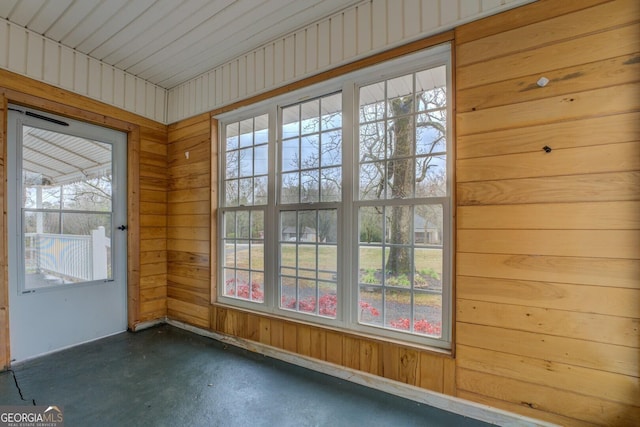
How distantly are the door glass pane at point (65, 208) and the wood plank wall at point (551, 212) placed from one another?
3.39 m

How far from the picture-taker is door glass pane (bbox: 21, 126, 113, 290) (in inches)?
97.2

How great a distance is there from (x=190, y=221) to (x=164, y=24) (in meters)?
1.88

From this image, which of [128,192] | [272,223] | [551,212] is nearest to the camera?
[551,212]

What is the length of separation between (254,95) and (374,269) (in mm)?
1960

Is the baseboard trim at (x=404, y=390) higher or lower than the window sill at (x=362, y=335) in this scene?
lower

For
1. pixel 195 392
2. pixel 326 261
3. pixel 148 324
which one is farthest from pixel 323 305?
pixel 148 324

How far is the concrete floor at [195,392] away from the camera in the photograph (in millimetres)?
1706

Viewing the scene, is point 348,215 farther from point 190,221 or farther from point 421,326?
point 190,221

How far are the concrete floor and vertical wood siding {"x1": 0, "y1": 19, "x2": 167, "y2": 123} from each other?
8.14 ft

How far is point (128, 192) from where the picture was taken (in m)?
3.11

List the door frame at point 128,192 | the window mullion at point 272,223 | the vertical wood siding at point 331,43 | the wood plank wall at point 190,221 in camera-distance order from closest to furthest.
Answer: the vertical wood siding at point 331,43, the door frame at point 128,192, the window mullion at point 272,223, the wood plank wall at point 190,221

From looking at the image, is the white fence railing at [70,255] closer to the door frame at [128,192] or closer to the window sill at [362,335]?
the door frame at [128,192]
